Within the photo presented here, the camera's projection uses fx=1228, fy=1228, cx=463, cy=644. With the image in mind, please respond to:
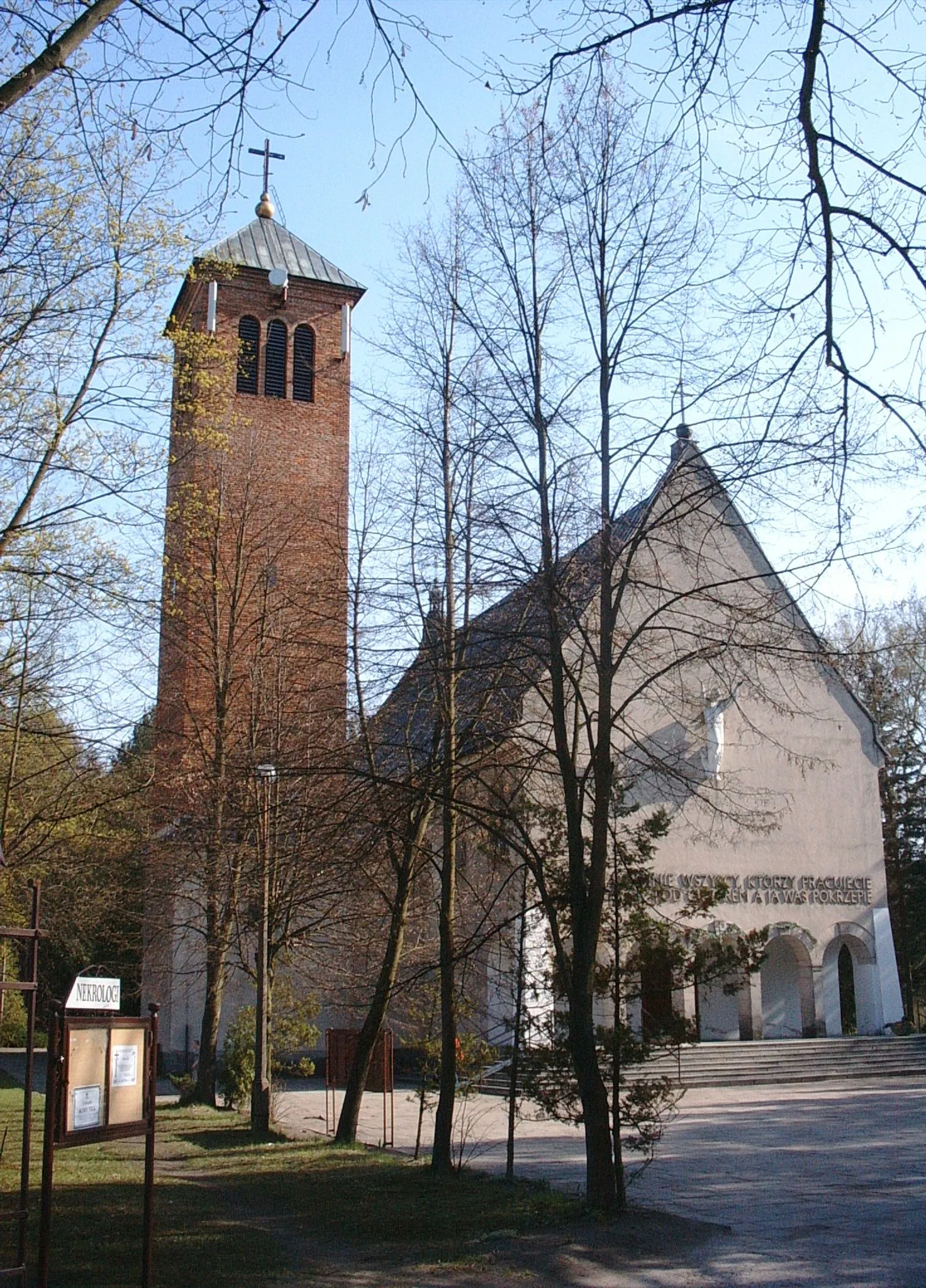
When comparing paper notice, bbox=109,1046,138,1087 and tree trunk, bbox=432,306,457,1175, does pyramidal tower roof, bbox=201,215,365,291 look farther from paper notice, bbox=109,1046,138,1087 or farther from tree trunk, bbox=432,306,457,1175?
paper notice, bbox=109,1046,138,1087

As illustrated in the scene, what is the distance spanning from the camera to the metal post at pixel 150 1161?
800 cm

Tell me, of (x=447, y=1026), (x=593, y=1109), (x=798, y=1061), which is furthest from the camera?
(x=798, y=1061)

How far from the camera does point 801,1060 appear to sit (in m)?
33.2

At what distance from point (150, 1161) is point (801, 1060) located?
1122 inches

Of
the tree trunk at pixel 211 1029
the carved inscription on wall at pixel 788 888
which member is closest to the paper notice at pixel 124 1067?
the tree trunk at pixel 211 1029

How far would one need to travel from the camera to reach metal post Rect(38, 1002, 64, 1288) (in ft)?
24.2

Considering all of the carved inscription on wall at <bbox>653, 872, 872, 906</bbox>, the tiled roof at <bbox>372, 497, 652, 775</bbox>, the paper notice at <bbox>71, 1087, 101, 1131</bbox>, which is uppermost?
the tiled roof at <bbox>372, 497, 652, 775</bbox>

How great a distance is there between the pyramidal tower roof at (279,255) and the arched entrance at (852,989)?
2680 centimetres

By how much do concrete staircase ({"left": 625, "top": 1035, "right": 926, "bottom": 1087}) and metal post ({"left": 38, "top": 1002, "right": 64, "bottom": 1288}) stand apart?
24623 mm

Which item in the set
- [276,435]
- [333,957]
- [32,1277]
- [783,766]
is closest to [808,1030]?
[783,766]

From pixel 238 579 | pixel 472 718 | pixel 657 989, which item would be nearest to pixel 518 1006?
pixel 657 989

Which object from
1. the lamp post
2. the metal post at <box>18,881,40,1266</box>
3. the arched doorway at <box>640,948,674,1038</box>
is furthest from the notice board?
the lamp post

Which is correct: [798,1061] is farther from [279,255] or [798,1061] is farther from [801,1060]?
[279,255]

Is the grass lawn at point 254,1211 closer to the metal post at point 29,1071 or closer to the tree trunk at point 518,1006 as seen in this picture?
the tree trunk at point 518,1006
